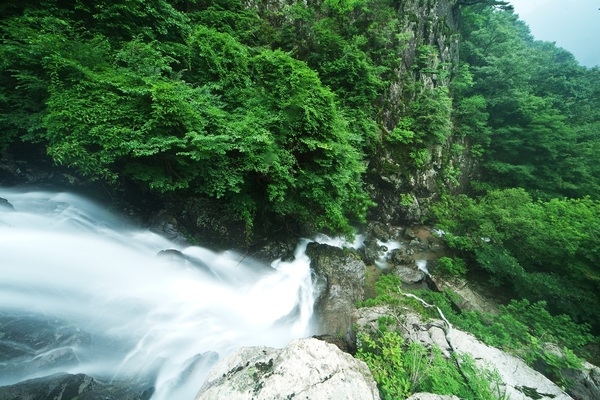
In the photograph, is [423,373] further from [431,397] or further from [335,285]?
[335,285]

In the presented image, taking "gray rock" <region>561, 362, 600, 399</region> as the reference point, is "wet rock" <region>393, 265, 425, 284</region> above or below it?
below

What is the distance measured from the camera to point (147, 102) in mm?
Result: 5363

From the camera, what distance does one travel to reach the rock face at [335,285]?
21.9 feet

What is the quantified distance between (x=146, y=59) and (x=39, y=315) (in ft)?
19.2

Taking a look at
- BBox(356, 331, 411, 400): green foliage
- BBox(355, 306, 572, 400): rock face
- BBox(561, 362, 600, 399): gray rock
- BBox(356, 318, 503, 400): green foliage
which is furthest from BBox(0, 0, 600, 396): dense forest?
BBox(355, 306, 572, 400): rock face

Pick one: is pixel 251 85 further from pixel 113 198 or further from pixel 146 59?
pixel 113 198

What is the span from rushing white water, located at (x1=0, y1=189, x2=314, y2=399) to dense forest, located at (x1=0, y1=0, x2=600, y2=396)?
144 centimetres

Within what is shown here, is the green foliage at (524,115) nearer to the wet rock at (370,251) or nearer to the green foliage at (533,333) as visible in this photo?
the wet rock at (370,251)

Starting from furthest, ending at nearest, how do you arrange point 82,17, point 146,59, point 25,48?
point 82,17
point 146,59
point 25,48

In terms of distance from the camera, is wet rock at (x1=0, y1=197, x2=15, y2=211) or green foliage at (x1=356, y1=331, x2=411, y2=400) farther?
wet rock at (x1=0, y1=197, x2=15, y2=211)

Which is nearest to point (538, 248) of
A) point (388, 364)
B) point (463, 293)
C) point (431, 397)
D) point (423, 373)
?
point (463, 293)

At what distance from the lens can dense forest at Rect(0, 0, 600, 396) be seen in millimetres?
5281

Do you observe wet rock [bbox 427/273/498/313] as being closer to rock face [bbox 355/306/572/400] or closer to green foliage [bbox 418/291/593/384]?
green foliage [bbox 418/291/593/384]

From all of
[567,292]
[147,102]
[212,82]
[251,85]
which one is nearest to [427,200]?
[567,292]
